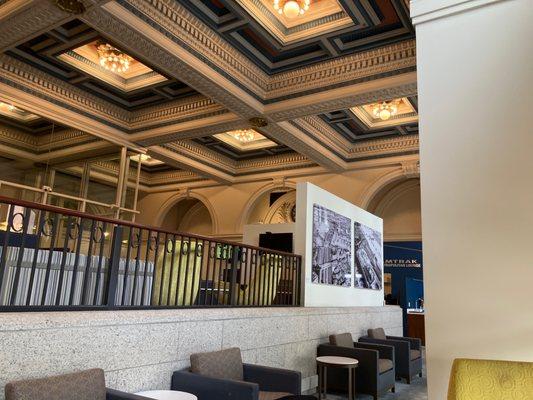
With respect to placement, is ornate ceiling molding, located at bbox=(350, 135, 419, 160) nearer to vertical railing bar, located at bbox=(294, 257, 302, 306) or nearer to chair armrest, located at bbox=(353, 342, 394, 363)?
vertical railing bar, located at bbox=(294, 257, 302, 306)

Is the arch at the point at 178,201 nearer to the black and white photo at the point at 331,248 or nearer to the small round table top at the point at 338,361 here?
the black and white photo at the point at 331,248

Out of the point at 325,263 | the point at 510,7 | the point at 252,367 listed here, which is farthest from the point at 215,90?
the point at 510,7

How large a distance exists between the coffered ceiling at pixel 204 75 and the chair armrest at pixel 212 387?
441 centimetres

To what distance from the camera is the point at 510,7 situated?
2568 millimetres

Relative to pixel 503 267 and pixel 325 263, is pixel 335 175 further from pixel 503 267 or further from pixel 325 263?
pixel 503 267

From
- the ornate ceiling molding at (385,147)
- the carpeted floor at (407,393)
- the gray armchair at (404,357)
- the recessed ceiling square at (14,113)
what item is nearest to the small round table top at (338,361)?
the carpeted floor at (407,393)

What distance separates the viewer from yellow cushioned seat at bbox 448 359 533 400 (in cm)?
200

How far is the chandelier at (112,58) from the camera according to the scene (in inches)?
299

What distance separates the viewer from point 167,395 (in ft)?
10.8

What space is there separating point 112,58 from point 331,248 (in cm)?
524

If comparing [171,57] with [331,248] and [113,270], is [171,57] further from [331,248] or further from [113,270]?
[331,248]

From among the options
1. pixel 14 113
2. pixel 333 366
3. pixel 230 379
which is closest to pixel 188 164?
pixel 14 113

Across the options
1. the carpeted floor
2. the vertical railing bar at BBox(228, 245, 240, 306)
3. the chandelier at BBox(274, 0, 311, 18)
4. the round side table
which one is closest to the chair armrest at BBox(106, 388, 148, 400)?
the vertical railing bar at BBox(228, 245, 240, 306)

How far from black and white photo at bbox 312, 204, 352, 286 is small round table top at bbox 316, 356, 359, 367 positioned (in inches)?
58.1
